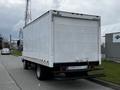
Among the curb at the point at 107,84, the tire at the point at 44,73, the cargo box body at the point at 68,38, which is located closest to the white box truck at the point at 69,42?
the cargo box body at the point at 68,38

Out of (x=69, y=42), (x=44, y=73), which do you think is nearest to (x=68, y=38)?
(x=69, y=42)

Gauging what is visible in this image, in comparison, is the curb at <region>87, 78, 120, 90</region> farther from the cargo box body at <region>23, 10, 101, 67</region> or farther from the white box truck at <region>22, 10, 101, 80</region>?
the cargo box body at <region>23, 10, 101, 67</region>

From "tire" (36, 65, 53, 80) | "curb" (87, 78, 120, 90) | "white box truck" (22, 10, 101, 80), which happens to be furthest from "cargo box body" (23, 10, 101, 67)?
"curb" (87, 78, 120, 90)

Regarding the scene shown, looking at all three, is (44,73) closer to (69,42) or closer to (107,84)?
(69,42)

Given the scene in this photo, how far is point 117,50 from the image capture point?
23.8 m

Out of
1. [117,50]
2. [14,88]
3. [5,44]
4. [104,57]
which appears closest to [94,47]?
[14,88]

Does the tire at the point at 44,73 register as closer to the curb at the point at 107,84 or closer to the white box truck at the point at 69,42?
the white box truck at the point at 69,42

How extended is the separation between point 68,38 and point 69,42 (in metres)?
0.18

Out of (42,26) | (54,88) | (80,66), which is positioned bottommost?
(54,88)

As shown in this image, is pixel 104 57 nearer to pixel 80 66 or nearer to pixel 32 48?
pixel 32 48

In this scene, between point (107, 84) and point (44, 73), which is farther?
point (44, 73)

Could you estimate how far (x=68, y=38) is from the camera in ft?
36.1

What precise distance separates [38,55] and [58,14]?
2.95 metres

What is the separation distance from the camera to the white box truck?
35.0 feet
